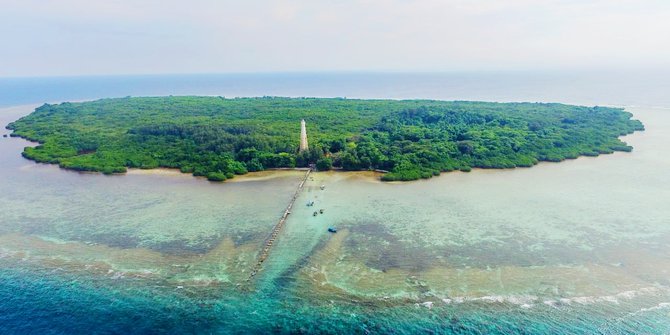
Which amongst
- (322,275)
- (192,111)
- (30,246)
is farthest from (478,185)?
(192,111)

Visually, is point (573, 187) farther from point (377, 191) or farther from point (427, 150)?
point (377, 191)

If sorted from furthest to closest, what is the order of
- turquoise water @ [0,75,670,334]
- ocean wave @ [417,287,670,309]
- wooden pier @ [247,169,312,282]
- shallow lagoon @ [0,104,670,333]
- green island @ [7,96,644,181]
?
green island @ [7,96,644,181]
wooden pier @ [247,169,312,282]
ocean wave @ [417,287,670,309]
shallow lagoon @ [0,104,670,333]
turquoise water @ [0,75,670,334]

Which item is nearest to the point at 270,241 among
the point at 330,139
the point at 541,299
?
the point at 541,299

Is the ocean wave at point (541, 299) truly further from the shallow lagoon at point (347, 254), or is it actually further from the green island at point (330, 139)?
the green island at point (330, 139)

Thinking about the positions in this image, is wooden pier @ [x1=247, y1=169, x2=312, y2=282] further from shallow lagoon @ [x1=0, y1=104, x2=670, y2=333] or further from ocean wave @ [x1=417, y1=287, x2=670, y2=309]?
ocean wave @ [x1=417, y1=287, x2=670, y2=309]

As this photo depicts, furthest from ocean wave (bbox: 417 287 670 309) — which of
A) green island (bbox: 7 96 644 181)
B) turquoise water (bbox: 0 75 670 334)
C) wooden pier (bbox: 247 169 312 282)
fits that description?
green island (bbox: 7 96 644 181)

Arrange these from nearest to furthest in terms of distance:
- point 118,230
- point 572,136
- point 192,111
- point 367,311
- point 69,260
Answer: point 367,311
point 69,260
point 118,230
point 572,136
point 192,111
